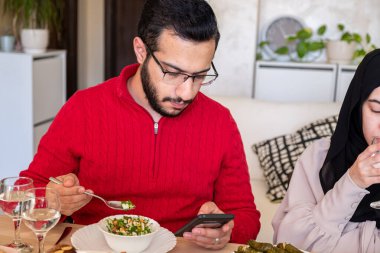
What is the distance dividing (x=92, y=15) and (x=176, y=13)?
4216mm

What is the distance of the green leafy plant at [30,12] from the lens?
4031 millimetres

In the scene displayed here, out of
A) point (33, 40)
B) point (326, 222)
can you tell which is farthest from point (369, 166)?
point (33, 40)

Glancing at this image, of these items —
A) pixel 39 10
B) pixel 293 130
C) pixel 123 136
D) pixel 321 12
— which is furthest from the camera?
pixel 321 12

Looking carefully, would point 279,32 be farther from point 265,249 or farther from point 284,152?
point 265,249

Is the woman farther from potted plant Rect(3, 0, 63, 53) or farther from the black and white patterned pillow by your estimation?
potted plant Rect(3, 0, 63, 53)

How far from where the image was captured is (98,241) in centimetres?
142

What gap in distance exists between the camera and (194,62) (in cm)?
160

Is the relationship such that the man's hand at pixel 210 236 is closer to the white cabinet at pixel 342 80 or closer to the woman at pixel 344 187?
the woman at pixel 344 187

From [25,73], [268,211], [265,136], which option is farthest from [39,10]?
[268,211]

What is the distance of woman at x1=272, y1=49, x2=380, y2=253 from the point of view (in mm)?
1601

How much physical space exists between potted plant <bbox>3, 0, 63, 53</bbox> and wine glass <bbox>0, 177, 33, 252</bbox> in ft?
9.01

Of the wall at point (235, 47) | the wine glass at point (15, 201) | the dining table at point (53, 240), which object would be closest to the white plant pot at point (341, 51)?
the wall at point (235, 47)

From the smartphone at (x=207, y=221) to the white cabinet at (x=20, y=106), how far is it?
269cm

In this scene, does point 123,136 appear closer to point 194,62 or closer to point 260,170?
point 194,62
